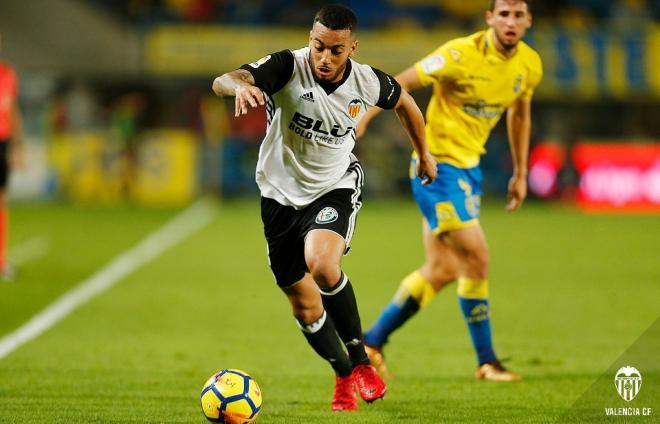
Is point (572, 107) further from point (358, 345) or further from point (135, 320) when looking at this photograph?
point (358, 345)

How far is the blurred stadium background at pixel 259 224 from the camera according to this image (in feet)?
22.5

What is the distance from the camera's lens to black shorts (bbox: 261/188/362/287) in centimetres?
610

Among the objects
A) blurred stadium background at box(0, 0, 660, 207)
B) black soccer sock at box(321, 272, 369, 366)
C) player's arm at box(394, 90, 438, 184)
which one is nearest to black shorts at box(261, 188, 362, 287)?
black soccer sock at box(321, 272, 369, 366)

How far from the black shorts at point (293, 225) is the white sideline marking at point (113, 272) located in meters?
2.63

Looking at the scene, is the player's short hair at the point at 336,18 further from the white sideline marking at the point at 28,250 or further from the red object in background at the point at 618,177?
the red object in background at the point at 618,177

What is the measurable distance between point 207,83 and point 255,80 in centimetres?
2084

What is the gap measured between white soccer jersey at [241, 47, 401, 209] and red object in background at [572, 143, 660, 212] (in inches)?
643

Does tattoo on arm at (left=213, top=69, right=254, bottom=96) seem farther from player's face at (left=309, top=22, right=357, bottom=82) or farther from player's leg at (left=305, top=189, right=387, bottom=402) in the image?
player's leg at (left=305, top=189, right=387, bottom=402)

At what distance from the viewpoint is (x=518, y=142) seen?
25.3 feet

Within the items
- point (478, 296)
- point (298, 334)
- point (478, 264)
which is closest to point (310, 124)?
point (478, 264)

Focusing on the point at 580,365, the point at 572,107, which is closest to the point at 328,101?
the point at 580,365

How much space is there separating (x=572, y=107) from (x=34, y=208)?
13441 millimetres

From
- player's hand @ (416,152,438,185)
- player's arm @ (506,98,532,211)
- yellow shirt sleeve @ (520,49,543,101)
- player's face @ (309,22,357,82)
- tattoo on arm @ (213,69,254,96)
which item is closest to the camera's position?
tattoo on arm @ (213,69,254,96)

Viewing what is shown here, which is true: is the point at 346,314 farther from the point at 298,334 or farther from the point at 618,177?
the point at 618,177
